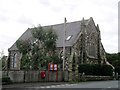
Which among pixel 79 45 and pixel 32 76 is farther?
pixel 79 45

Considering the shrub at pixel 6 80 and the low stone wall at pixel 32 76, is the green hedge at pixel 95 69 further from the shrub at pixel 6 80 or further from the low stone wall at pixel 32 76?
the shrub at pixel 6 80

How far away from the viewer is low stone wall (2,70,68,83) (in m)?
26.4

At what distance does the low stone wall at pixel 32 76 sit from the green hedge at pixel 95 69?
10.4m

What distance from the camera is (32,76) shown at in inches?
1162

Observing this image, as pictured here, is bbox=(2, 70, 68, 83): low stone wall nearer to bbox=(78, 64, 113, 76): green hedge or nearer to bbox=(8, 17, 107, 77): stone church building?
bbox=(78, 64, 113, 76): green hedge

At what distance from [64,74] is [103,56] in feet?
93.7

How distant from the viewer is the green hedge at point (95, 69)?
148ft

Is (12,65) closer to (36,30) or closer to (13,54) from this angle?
(13,54)

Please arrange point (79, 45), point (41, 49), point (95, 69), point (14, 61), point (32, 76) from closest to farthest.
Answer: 1. point (32, 76)
2. point (41, 49)
3. point (95, 69)
4. point (79, 45)
5. point (14, 61)

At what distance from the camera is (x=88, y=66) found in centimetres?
4509

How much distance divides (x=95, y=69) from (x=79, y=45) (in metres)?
7.99

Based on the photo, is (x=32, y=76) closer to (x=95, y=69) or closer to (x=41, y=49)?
(x=41, y=49)

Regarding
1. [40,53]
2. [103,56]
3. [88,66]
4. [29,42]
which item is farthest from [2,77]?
[103,56]

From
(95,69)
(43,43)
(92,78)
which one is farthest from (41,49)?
(95,69)
